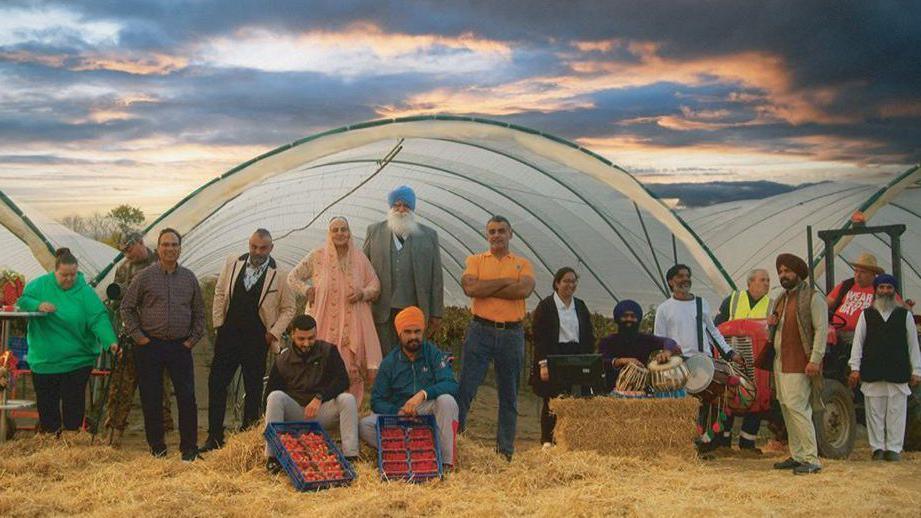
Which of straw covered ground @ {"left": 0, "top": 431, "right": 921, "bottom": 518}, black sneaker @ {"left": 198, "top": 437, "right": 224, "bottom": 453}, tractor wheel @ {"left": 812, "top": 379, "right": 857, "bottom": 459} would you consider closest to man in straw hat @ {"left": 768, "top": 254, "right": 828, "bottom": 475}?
straw covered ground @ {"left": 0, "top": 431, "right": 921, "bottom": 518}

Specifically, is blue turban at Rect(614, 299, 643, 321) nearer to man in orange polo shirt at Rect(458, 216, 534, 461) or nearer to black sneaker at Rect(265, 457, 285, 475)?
man in orange polo shirt at Rect(458, 216, 534, 461)

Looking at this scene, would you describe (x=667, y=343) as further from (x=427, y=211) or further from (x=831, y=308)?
(x=427, y=211)

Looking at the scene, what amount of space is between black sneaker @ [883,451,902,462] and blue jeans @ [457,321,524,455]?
9.50 feet

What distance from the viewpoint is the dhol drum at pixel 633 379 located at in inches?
264

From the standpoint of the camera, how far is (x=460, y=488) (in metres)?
5.50

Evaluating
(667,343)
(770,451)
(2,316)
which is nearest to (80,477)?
(2,316)

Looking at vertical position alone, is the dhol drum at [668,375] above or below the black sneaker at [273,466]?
above

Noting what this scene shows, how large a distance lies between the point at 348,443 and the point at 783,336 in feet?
9.33

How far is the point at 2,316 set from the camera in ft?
22.1

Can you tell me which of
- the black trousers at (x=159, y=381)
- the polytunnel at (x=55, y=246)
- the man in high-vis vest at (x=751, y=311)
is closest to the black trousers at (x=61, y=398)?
the black trousers at (x=159, y=381)

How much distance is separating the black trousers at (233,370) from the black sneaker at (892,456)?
4.45 meters

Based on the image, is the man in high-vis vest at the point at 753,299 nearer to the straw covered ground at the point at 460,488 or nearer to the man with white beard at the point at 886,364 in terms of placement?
the man with white beard at the point at 886,364

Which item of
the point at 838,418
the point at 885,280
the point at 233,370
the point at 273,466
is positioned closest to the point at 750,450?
the point at 838,418

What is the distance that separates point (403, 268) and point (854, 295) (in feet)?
11.8
